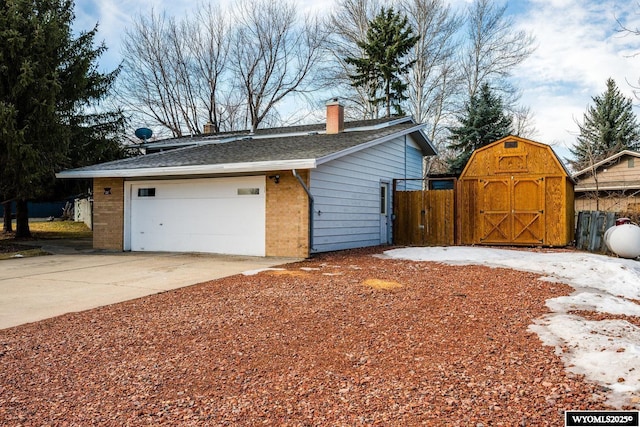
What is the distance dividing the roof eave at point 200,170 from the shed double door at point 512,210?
20.0 feet

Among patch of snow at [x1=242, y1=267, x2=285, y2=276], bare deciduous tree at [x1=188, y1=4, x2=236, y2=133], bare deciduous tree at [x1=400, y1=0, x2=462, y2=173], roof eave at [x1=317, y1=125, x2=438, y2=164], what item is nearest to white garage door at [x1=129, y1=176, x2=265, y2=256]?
roof eave at [x1=317, y1=125, x2=438, y2=164]

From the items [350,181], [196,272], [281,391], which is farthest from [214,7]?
[281,391]

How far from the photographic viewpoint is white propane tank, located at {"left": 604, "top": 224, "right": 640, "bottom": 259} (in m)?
10.3

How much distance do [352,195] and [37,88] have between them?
9512 millimetres

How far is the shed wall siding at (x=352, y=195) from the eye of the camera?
1125 cm

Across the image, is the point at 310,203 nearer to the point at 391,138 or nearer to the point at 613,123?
the point at 391,138

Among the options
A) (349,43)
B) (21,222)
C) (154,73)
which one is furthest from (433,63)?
(21,222)

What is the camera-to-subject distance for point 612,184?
22828mm

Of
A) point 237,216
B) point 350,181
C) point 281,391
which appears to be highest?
point 350,181

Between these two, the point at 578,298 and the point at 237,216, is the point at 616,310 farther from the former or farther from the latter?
the point at 237,216

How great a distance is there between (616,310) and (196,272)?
6.77 m

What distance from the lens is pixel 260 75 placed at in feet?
96.9

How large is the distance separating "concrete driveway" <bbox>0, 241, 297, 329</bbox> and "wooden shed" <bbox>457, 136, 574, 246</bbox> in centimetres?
610

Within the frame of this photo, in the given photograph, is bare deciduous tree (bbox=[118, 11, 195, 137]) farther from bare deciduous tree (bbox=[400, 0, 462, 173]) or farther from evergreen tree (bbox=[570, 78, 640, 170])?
evergreen tree (bbox=[570, 78, 640, 170])
